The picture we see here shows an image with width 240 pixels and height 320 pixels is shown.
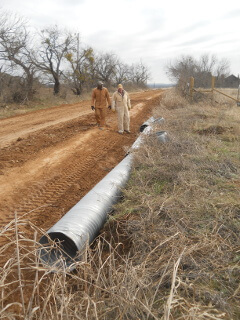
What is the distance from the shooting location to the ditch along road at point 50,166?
4.34 metres

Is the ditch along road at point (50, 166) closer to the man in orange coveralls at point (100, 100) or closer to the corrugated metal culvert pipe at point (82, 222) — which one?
the corrugated metal culvert pipe at point (82, 222)

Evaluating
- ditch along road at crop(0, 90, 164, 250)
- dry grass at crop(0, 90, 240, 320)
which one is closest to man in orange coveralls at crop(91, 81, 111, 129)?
ditch along road at crop(0, 90, 164, 250)

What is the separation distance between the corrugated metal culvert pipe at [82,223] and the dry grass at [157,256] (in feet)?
0.49

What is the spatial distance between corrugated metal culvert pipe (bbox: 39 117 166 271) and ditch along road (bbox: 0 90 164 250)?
1.25 ft

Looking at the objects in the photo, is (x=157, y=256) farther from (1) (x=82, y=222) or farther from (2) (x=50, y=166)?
(2) (x=50, y=166)

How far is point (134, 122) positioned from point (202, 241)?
9787mm

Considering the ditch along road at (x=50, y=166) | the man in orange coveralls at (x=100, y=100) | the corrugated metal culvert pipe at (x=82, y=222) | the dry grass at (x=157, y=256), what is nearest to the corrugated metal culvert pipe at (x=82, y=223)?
the corrugated metal culvert pipe at (x=82, y=222)

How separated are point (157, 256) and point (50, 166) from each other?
4.16 meters

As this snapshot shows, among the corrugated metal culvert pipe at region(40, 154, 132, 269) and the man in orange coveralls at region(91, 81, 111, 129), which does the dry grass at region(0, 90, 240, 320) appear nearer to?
the corrugated metal culvert pipe at region(40, 154, 132, 269)

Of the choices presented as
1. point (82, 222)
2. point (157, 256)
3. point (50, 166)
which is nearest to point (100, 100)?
point (50, 166)

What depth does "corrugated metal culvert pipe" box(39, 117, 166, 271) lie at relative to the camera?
291cm

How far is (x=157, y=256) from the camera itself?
266 centimetres

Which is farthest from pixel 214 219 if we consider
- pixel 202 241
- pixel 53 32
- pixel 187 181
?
pixel 53 32

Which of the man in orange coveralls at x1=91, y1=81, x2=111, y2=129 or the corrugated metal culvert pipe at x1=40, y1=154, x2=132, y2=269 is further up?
the man in orange coveralls at x1=91, y1=81, x2=111, y2=129
